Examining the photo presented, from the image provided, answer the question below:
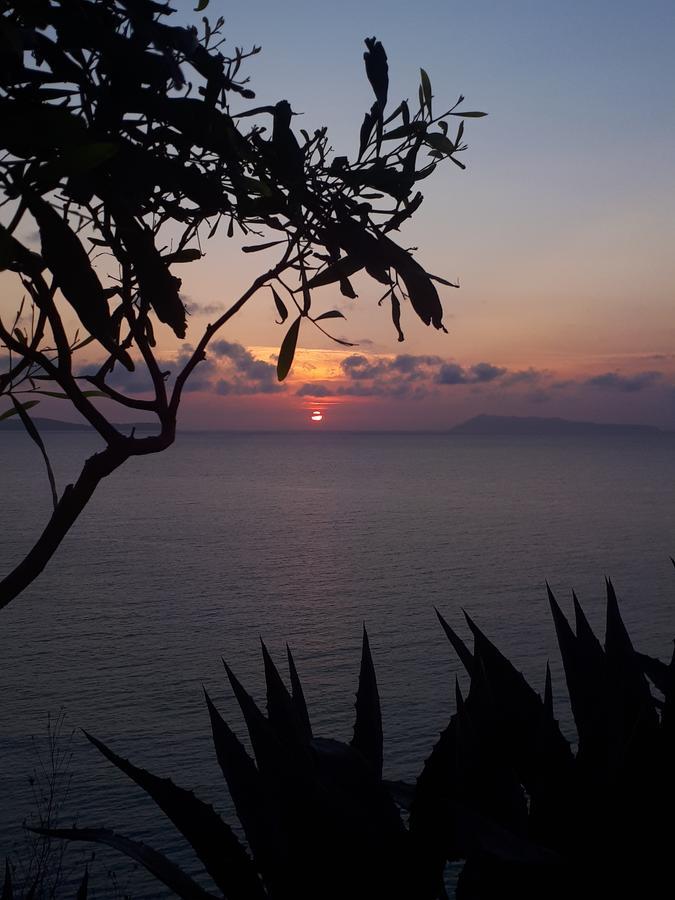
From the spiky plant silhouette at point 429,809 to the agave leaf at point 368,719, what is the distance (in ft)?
0.75

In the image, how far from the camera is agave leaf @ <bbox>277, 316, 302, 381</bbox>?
2.47 metres

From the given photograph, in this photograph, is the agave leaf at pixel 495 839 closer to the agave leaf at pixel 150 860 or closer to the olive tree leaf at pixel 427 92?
the agave leaf at pixel 150 860

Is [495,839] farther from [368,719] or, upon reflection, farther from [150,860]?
[368,719]

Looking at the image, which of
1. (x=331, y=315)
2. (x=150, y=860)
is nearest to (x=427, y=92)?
(x=331, y=315)

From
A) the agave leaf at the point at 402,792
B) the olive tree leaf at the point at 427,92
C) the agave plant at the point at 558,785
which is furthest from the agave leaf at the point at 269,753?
the olive tree leaf at the point at 427,92

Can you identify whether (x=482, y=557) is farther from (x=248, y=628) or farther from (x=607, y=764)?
(x=607, y=764)

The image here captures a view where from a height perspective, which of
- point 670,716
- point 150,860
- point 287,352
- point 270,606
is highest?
point 287,352

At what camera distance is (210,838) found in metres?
1.44

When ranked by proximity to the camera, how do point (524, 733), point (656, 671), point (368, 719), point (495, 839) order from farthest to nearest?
point (656, 671) < point (368, 719) < point (524, 733) < point (495, 839)

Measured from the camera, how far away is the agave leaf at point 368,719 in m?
1.77

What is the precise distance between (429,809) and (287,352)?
137 centimetres

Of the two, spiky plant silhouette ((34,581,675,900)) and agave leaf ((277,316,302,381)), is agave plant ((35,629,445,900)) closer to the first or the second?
spiky plant silhouette ((34,581,675,900))

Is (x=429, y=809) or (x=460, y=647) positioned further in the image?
(x=460, y=647)

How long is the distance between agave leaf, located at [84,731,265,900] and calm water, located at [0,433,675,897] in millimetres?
10985
